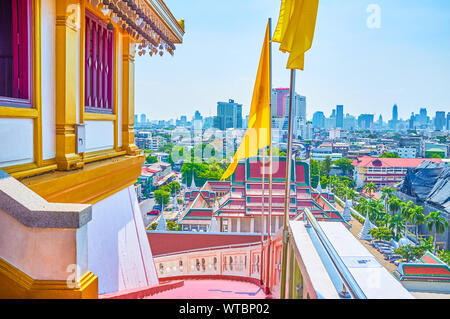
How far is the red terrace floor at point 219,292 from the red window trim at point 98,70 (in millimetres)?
2040

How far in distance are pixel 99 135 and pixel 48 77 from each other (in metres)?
0.98

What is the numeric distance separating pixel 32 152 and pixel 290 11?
87.3 inches

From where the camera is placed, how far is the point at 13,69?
88.4 inches

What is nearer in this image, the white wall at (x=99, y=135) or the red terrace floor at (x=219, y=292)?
the white wall at (x=99, y=135)

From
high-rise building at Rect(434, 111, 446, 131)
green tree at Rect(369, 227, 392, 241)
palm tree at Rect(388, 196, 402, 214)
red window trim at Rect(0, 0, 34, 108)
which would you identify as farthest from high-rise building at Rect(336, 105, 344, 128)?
red window trim at Rect(0, 0, 34, 108)

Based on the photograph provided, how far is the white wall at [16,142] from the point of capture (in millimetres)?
1971

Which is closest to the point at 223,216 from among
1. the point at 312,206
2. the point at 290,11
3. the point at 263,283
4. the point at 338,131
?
the point at 312,206

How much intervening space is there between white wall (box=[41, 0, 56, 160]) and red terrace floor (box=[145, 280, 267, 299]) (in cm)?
173

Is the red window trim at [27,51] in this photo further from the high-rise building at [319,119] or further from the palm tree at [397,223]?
the high-rise building at [319,119]

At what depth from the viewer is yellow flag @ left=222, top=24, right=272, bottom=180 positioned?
11.8ft

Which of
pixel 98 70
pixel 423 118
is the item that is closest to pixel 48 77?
pixel 98 70

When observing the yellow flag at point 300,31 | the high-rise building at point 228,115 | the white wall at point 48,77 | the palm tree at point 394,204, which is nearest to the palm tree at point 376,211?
the palm tree at point 394,204

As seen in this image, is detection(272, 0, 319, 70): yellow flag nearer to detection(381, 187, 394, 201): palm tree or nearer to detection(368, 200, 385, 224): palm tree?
detection(368, 200, 385, 224): palm tree
